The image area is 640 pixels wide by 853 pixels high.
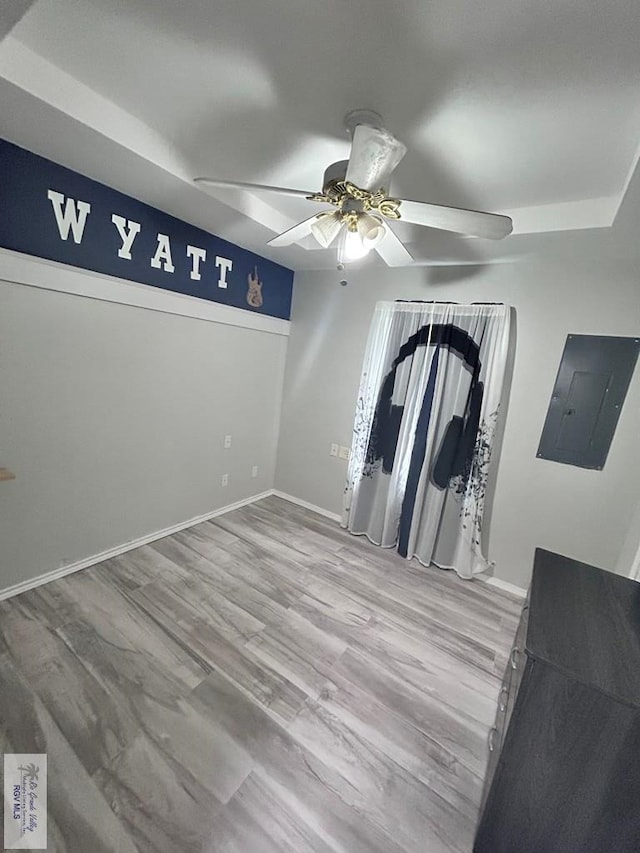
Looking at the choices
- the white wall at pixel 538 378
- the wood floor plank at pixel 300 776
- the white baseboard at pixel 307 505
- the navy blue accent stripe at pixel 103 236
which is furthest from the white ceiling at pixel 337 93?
the white baseboard at pixel 307 505

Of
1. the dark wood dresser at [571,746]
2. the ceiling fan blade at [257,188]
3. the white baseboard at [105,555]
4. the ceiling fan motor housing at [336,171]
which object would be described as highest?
the ceiling fan motor housing at [336,171]

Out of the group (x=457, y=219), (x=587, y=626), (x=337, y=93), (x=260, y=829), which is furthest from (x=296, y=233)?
(x=260, y=829)

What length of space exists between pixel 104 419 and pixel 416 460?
2.19 meters

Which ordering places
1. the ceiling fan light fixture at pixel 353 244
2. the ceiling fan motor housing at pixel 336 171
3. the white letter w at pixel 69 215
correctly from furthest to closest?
the white letter w at pixel 69 215 < the ceiling fan light fixture at pixel 353 244 < the ceiling fan motor housing at pixel 336 171

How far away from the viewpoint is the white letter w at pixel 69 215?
5.52 feet

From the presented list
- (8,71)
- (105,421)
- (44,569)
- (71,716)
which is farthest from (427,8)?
(44,569)

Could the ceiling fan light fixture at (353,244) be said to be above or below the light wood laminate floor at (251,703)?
above

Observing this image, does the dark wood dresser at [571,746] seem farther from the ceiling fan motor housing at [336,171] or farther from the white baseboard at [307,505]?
the white baseboard at [307,505]

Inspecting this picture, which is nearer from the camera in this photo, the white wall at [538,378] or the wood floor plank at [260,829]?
the wood floor plank at [260,829]

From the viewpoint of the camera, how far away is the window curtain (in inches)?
90.7

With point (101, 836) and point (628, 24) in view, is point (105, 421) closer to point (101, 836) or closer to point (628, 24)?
point (101, 836)

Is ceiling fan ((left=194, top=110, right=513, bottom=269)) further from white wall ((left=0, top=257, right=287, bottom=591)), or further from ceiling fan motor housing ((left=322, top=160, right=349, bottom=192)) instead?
white wall ((left=0, top=257, right=287, bottom=591))

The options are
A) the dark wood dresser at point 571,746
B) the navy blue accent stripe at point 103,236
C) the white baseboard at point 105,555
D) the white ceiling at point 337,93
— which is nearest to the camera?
the dark wood dresser at point 571,746

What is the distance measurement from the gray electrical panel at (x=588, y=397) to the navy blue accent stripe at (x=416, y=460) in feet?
2.51
